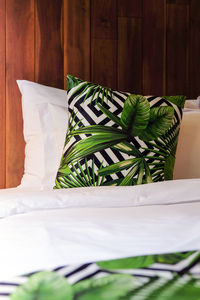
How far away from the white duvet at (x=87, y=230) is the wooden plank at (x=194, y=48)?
Result: 133cm

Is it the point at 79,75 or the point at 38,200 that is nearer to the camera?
the point at 38,200

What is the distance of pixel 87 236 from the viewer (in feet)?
2.33

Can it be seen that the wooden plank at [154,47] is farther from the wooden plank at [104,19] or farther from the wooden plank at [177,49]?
the wooden plank at [104,19]

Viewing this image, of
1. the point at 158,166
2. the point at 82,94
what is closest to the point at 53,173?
the point at 82,94

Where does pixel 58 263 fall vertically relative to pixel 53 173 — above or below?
above

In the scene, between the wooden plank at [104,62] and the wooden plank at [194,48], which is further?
the wooden plank at [194,48]

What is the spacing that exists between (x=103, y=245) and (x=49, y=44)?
1559 mm

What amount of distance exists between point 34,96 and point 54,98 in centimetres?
9

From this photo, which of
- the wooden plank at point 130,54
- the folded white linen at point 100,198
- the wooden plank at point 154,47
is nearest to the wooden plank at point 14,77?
the wooden plank at point 130,54

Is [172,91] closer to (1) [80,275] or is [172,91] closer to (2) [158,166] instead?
(2) [158,166]

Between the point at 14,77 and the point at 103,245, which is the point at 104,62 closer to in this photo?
the point at 14,77

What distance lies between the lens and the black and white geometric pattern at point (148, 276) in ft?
1.69

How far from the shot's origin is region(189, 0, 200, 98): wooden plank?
89.8 inches

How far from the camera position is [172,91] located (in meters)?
2.24
